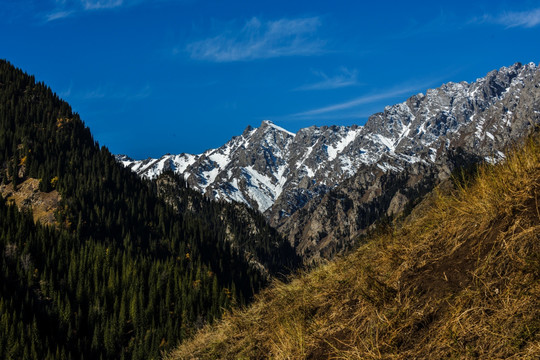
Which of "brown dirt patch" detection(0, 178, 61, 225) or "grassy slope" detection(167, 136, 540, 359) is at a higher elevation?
"brown dirt patch" detection(0, 178, 61, 225)

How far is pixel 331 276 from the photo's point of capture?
9.31 metres

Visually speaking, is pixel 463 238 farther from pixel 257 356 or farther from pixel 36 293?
pixel 36 293

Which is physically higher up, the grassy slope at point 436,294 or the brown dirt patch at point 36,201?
the brown dirt patch at point 36,201

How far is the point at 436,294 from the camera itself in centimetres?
630

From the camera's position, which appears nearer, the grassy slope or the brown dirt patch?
the grassy slope

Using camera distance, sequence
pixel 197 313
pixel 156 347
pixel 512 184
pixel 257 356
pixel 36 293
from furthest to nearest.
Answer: pixel 36 293
pixel 197 313
pixel 156 347
pixel 257 356
pixel 512 184

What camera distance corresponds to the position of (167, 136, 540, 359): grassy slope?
210 inches

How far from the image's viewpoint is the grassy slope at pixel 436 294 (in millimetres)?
5324

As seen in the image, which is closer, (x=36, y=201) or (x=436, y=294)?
(x=436, y=294)

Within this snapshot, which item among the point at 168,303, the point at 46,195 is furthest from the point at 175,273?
the point at 46,195

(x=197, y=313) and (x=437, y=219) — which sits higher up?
(x=437, y=219)

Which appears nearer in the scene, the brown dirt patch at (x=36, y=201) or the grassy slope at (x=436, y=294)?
the grassy slope at (x=436, y=294)

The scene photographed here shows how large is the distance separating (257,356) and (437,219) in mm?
4348

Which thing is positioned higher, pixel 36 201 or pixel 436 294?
pixel 36 201
